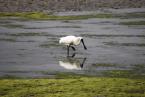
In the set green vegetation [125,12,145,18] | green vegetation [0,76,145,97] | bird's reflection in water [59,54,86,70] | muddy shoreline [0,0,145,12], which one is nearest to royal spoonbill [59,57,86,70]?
bird's reflection in water [59,54,86,70]

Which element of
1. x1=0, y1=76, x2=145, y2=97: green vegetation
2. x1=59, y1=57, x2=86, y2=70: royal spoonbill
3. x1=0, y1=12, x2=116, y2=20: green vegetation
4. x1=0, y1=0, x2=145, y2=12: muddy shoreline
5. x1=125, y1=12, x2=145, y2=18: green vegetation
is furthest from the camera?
x1=0, y1=0, x2=145, y2=12: muddy shoreline

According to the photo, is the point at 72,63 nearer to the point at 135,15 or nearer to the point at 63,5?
the point at 135,15

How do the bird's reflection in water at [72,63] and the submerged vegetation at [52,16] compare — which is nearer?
the bird's reflection in water at [72,63]

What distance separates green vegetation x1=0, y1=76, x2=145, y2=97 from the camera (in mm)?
18734

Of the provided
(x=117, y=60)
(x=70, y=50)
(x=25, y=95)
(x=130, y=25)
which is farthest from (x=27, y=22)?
(x=25, y=95)

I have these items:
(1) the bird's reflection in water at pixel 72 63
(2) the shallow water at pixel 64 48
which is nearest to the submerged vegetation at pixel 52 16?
(2) the shallow water at pixel 64 48

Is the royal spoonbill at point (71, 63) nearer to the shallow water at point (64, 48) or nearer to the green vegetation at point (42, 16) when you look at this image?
the shallow water at point (64, 48)

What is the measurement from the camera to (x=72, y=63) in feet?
82.7

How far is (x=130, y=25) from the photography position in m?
40.9

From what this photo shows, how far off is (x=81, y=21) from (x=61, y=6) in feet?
39.3

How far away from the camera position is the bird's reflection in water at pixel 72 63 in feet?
79.3

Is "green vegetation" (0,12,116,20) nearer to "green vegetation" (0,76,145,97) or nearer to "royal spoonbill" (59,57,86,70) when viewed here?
"royal spoonbill" (59,57,86,70)

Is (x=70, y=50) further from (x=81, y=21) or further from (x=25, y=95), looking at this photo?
(x=81, y=21)

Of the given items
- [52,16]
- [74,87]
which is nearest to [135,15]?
[52,16]
